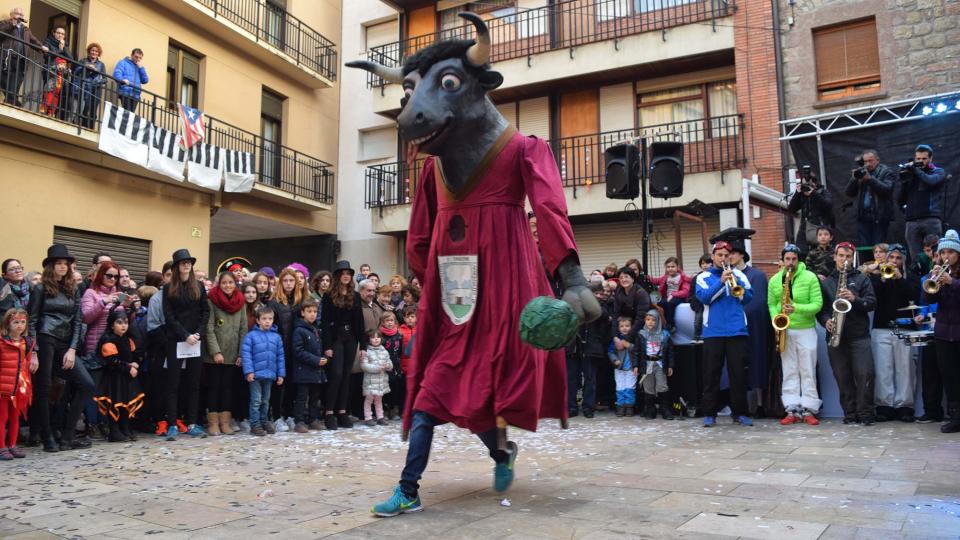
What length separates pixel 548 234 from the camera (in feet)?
12.6

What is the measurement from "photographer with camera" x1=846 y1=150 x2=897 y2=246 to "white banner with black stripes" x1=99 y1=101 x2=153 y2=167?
1316cm

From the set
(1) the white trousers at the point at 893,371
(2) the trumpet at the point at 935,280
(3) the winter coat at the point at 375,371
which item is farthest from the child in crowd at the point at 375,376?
(2) the trumpet at the point at 935,280

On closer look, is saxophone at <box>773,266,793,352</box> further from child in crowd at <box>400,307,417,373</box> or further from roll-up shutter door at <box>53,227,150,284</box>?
roll-up shutter door at <box>53,227,150,284</box>

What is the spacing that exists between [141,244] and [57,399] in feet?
30.0

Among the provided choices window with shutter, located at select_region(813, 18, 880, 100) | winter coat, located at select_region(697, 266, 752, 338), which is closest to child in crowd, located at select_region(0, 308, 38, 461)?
winter coat, located at select_region(697, 266, 752, 338)

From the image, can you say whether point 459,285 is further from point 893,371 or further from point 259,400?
point 893,371

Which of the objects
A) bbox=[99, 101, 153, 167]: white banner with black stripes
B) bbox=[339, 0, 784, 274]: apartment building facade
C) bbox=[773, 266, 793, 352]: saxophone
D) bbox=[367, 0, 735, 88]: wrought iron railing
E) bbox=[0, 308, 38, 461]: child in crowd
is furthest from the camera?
bbox=[367, 0, 735, 88]: wrought iron railing

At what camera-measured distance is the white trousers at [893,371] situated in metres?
8.37

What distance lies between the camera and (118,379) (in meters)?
7.84

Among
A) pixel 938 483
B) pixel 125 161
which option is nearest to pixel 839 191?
pixel 938 483

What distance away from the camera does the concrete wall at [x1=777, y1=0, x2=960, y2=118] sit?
13.9 metres

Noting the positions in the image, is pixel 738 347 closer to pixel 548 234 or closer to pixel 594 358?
pixel 594 358

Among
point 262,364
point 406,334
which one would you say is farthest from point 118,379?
point 406,334

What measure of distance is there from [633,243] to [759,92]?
4753 millimetres
